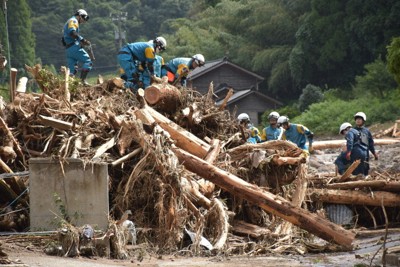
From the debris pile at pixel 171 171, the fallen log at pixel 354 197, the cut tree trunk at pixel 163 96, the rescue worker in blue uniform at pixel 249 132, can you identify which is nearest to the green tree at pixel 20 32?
the rescue worker in blue uniform at pixel 249 132

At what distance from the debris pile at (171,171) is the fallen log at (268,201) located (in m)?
0.01

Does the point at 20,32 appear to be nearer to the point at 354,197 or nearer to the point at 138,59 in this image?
the point at 138,59

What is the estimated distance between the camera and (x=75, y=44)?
2116 cm

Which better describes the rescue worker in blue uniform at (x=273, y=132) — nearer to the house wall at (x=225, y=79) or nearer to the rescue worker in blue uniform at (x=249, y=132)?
the rescue worker in blue uniform at (x=249, y=132)

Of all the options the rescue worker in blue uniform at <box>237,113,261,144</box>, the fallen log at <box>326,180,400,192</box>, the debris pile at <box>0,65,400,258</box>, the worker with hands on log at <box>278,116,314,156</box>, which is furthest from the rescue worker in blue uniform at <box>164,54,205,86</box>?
the fallen log at <box>326,180,400,192</box>

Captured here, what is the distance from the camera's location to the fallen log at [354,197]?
679 inches

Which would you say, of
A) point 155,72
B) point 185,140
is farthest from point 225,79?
point 185,140

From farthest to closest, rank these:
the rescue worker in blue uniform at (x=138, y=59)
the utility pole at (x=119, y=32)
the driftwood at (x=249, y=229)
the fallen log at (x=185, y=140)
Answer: the utility pole at (x=119, y=32) < the rescue worker in blue uniform at (x=138, y=59) < the fallen log at (x=185, y=140) < the driftwood at (x=249, y=229)

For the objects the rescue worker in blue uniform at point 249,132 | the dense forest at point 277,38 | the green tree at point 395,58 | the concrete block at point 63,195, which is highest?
the dense forest at point 277,38

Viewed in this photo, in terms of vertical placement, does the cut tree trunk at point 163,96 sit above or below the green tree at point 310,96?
below

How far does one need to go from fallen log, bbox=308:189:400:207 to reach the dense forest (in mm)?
15749

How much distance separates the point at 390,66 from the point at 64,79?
17.3m

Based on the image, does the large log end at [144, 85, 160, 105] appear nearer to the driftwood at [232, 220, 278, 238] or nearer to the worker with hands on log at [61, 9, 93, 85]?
the driftwood at [232, 220, 278, 238]

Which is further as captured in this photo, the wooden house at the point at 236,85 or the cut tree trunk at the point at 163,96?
the wooden house at the point at 236,85
